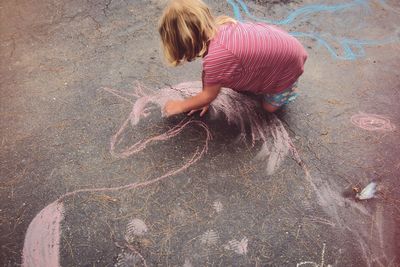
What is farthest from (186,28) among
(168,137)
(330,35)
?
(330,35)

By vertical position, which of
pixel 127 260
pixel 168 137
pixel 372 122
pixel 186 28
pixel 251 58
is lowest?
pixel 127 260

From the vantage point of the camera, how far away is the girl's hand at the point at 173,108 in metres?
2.02

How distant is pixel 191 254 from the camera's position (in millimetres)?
1692

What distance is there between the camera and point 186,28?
62.2 inches

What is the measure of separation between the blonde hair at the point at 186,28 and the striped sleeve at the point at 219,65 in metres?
0.05

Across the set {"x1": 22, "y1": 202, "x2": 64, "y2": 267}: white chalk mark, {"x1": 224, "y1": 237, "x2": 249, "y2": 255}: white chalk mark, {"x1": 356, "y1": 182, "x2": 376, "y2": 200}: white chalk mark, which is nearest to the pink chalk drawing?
{"x1": 356, "y1": 182, "x2": 376, "y2": 200}: white chalk mark

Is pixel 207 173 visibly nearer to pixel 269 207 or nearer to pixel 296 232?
pixel 269 207

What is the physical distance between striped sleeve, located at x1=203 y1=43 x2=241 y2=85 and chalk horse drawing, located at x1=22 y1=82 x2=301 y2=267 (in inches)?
17.2

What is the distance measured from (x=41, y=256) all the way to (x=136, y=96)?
1123mm

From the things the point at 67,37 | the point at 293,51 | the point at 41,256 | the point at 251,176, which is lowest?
the point at 41,256

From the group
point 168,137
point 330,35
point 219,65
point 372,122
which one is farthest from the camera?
point 330,35

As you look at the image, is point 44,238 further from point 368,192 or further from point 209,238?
point 368,192

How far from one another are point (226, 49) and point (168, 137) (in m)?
0.69

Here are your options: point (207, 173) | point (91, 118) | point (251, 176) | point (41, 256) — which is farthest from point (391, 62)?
point (41, 256)
